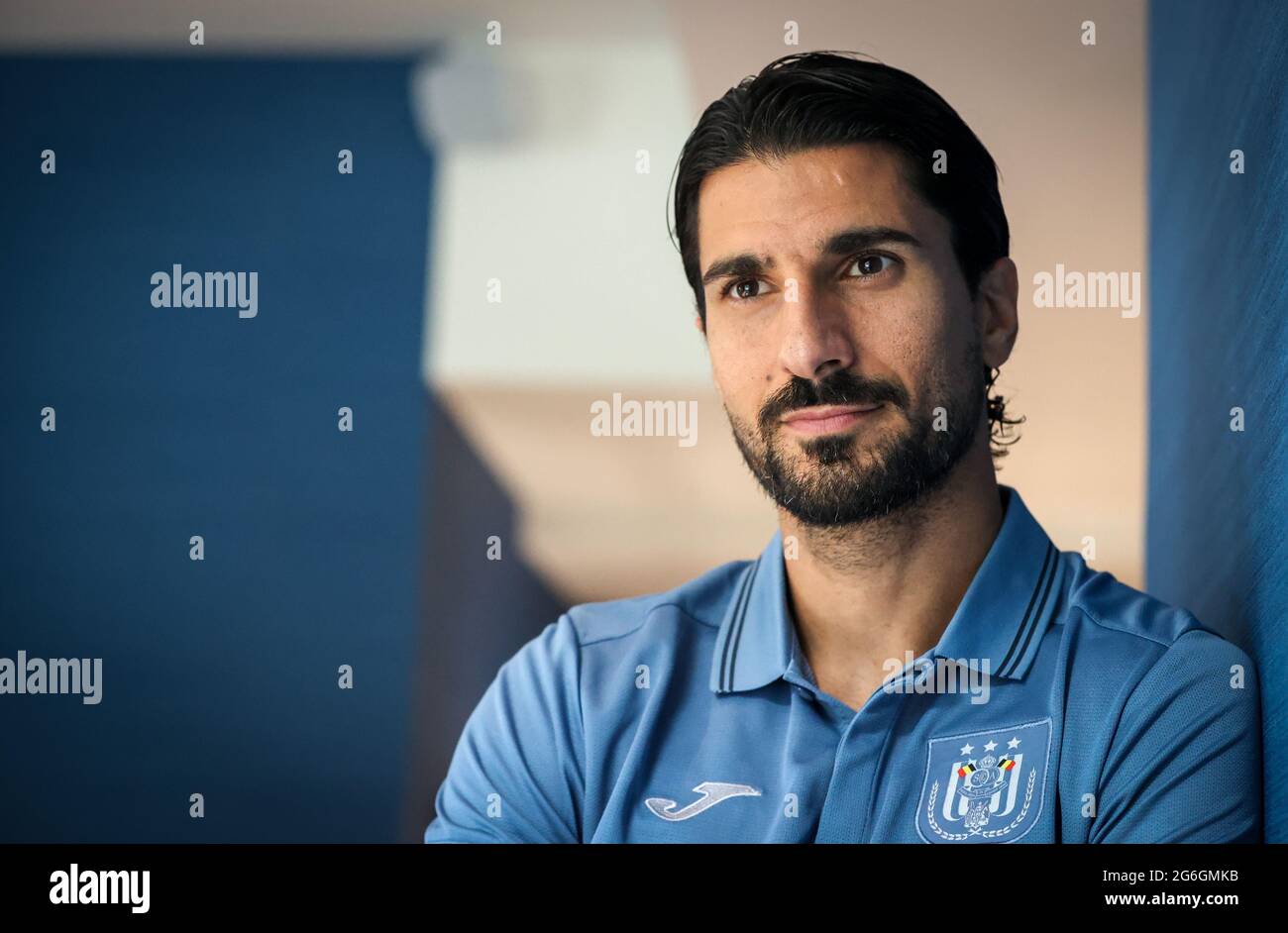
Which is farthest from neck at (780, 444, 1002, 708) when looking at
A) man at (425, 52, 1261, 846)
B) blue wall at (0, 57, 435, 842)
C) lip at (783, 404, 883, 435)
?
blue wall at (0, 57, 435, 842)

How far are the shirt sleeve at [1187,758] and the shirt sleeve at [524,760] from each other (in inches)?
23.8

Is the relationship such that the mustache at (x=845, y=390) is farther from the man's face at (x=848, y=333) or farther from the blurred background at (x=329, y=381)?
the blurred background at (x=329, y=381)

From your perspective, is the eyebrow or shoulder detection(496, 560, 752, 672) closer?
the eyebrow

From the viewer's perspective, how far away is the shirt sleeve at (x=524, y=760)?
151cm

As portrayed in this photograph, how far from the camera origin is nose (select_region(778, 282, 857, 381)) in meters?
1.46

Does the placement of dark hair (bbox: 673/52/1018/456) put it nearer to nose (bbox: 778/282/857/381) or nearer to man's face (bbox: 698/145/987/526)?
man's face (bbox: 698/145/987/526)

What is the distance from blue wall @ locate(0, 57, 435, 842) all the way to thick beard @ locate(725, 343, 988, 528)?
0.54 metres

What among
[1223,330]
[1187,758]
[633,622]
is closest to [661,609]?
[633,622]

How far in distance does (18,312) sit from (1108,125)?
1.51 meters

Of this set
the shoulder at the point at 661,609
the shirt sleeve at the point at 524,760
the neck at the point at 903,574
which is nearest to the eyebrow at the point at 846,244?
the neck at the point at 903,574

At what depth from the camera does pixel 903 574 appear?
4.98 ft

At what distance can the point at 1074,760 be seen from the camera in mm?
1354
